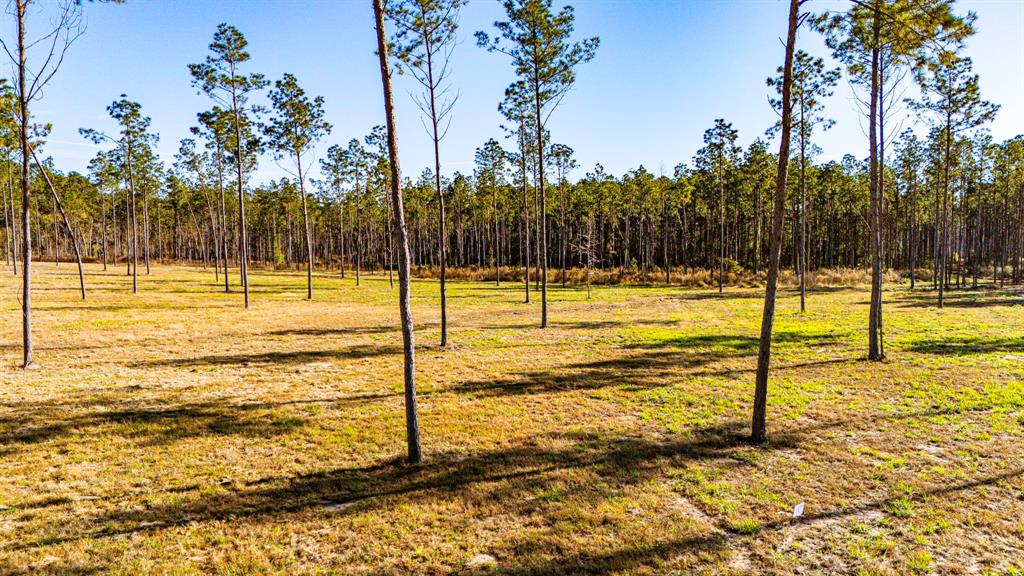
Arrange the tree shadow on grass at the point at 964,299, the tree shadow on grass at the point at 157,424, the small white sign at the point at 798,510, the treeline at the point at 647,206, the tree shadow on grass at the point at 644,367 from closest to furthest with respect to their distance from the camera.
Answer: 1. the small white sign at the point at 798,510
2. the tree shadow on grass at the point at 157,424
3. the tree shadow on grass at the point at 644,367
4. the tree shadow on grass at the point at 964,299
5. the treeline at the point at 647,206

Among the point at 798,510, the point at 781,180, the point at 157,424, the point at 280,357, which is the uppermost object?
the point at 781,180

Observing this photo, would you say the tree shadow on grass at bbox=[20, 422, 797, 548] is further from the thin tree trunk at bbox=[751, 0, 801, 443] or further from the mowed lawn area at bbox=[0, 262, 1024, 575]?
the thin tree trunk at bbox=[751, 0, 801, 443]

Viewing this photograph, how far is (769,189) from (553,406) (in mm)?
53095

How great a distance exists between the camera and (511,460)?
8555 mm

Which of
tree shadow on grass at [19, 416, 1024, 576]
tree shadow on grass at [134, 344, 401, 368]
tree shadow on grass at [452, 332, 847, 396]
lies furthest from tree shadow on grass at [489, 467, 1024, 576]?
tree shadow on grass at [134, 344, 401, 368]

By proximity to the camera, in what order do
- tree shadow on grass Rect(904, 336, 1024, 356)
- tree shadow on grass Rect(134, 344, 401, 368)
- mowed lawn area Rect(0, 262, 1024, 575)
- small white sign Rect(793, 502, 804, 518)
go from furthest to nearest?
tree shadow on grass Rect(904, 336, 1024, 356)
tree shadow on grass Rect(134, 344, 401, 368)
small white sign Rect(793, 502, 804, 518)
mowed lawn area Rect(0, 262, 1024, 575)

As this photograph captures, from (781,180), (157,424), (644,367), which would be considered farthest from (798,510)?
(157,424)

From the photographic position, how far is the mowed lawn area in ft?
19.2

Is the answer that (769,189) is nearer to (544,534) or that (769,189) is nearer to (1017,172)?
(1017,172)

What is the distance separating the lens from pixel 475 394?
12.7 meters

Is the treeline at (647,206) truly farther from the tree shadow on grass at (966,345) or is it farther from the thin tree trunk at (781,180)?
the thin tree trunk at (781,180)

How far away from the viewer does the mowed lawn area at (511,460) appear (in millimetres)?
5840

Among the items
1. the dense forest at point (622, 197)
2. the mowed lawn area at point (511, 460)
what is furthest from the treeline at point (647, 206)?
the mowed lawn area at point (511, 460)

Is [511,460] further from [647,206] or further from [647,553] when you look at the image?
[647,206]
